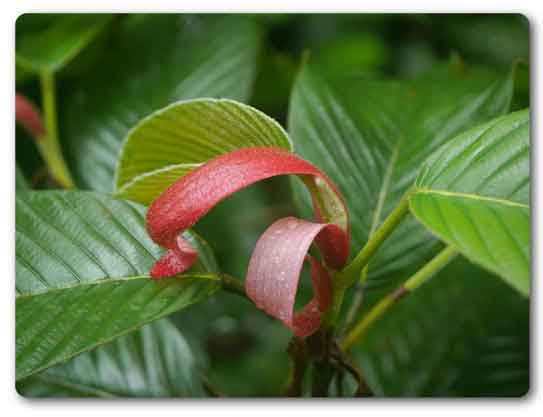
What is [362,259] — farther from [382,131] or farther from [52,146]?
[52,146]

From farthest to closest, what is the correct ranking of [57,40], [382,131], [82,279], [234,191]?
[57,40], [382,131], [82,279], [234,191]

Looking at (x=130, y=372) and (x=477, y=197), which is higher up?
(x=477, y=197)

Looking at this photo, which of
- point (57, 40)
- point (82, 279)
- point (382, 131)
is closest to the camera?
point (82, 279)

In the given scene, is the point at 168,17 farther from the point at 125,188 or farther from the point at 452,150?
the point at 452,150

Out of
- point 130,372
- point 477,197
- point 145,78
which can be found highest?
point 145,78

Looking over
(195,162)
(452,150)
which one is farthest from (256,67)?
(452,150)

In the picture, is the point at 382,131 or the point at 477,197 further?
the point at 382,131

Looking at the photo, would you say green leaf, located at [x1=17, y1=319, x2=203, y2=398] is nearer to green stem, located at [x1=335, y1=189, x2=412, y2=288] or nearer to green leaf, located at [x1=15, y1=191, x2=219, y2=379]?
green leaf, located at [x1=15, y1=191, x2=219, y2=379]

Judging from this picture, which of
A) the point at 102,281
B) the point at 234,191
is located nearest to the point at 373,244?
the point at 234,191
